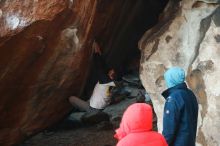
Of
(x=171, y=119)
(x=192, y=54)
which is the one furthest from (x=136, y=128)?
(x=192, y=54)

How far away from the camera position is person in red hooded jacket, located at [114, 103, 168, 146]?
3680 millimetres

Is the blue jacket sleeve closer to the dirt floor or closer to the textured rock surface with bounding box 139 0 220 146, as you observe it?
the textured rock surface with bounding box 139 0 220 146

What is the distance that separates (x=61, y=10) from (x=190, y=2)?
2027mm

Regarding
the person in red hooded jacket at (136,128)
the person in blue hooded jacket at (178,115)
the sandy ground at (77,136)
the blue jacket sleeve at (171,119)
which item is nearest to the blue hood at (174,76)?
the person in blue hooded jacket at (178,115)

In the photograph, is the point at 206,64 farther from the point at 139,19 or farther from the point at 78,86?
the point at 139,19

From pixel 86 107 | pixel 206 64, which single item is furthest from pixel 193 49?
pixel 86 107

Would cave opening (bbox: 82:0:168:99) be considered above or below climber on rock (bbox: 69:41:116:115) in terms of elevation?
above

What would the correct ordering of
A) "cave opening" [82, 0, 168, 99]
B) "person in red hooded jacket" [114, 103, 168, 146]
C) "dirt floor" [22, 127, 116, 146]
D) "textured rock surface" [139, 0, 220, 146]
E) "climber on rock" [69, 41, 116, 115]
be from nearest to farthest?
1. "person in red hooded jacket" [114, 103, 168, 146]
2. "textured rock surface" [139, 0, 220, 146]
3. "climber on rock" [69, 41, 116, 115]
4. "dirt floor" [22, 127, 116, 146]
5. "cave opening" [82, 0, 168, 99]

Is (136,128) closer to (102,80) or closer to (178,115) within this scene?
(178,115)

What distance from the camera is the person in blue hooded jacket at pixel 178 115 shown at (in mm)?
4789

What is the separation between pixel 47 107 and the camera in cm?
877

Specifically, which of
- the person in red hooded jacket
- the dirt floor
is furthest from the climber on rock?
the person in red hooded jacket

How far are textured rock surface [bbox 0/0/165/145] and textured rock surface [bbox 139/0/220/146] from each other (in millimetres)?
1093

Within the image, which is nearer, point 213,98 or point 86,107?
point 213,98
